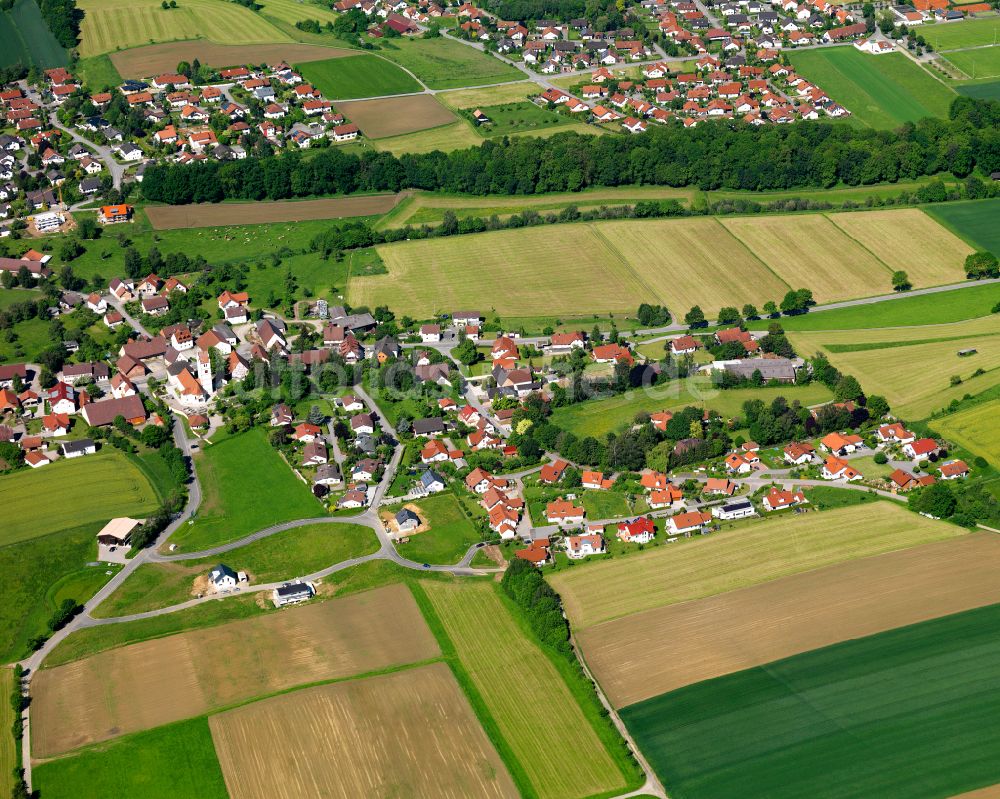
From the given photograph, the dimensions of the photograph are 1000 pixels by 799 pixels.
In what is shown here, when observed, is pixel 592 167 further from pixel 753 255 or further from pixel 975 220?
pixel 975 220

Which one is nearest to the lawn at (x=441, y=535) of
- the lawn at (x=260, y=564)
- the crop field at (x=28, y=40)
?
the lawn at (x=260, y=564)

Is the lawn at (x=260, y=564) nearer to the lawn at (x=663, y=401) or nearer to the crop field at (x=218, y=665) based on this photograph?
the crop field at (x=218, y=665)

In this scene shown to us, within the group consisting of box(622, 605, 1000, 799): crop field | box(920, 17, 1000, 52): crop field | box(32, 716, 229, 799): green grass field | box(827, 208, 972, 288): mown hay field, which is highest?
box(920, 17, 1000, 52): crop field

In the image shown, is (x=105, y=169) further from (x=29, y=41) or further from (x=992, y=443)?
(x=992, y=443)

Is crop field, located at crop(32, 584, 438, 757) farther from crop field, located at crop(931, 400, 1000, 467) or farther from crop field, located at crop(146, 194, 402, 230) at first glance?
crop field, located at crop(146, 194, 402, 230)

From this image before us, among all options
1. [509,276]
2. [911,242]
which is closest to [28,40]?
[509,276]

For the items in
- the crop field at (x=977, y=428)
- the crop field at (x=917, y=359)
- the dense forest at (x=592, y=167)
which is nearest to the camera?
the crop field at (x=977, y=428)

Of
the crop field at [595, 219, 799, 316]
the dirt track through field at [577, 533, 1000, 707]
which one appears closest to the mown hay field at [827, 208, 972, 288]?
the crop field at [595, 219, 799, 316]
